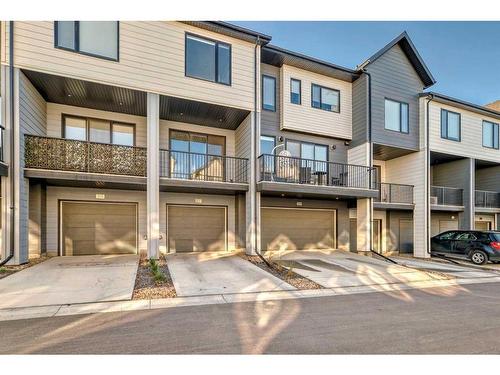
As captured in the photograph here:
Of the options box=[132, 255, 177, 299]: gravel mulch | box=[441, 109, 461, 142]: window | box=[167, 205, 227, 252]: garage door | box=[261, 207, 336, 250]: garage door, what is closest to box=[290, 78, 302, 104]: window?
box=[261, 207, 336, 250]: garage door

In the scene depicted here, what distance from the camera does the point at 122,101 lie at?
407 inches

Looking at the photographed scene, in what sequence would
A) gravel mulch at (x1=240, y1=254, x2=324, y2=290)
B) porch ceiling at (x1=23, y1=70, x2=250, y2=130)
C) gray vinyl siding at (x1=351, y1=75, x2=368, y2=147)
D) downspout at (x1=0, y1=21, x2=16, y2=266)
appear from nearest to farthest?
gravel mulch at (x1=240, y1=254, x2=324, y2=290) → downspout at (x1=0, y1=21, x2=16, y2=266) → porch ceiling at (x1=23, y1=70, x2=250, y2=130) → gray vinyl siding at (x1=351, y1=75, x2=368, y2=147)

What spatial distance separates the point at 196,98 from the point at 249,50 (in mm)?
3163

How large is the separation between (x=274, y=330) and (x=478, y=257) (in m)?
12.3

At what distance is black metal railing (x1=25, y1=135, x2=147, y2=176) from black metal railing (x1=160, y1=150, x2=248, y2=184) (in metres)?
0.94

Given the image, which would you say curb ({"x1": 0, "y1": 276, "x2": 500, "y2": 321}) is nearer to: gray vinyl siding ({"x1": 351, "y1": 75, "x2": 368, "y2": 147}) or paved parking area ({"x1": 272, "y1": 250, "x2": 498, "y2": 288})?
paved parking area ({"x1": 272, "y1": 250, "x2": 498, "y2": 288})

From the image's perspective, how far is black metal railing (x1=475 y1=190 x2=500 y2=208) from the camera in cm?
1730

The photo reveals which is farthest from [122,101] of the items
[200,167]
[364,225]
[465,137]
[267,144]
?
[465,137]

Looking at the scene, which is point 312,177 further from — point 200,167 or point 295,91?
point 200,167

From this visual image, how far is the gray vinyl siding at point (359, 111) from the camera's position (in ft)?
43.7

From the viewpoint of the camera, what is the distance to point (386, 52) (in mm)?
14070

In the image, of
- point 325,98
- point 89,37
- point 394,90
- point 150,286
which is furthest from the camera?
point 394,90

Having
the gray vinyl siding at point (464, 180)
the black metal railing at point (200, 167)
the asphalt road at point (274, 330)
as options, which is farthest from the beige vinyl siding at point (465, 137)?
the asphalt road at point (274, 330)

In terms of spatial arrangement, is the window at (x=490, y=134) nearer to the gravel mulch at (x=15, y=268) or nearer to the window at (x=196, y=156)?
the window at (x=196, y=156)
